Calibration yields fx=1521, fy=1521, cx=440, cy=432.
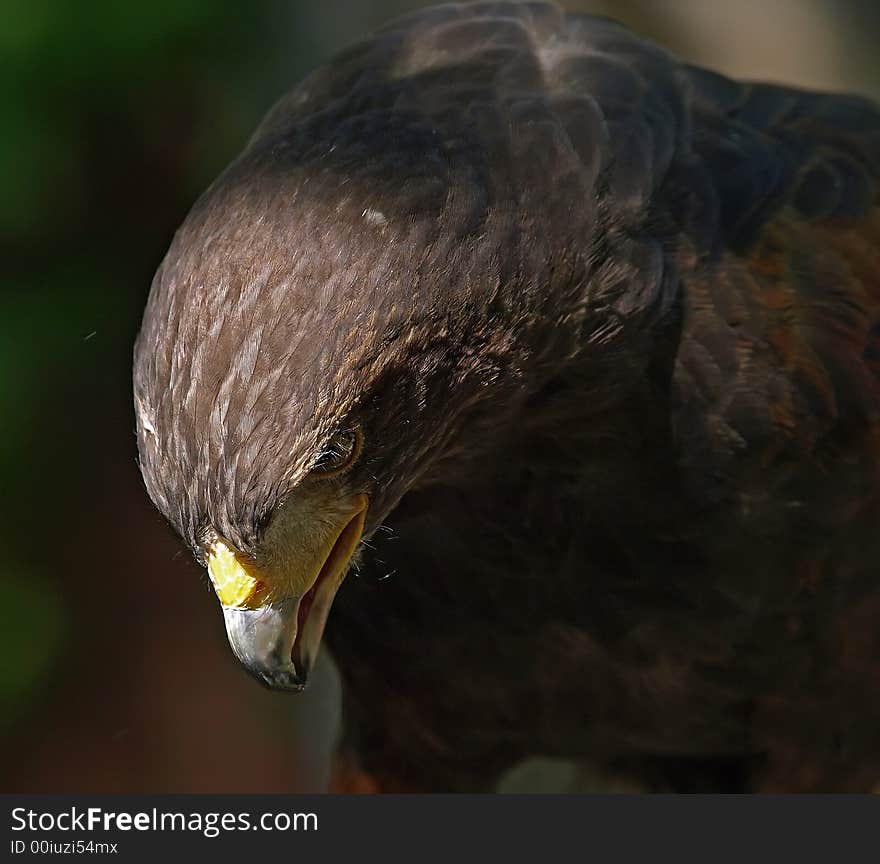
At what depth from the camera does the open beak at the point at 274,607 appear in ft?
6.10

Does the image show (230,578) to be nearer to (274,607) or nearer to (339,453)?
(274,607)

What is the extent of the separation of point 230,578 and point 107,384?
195 cm

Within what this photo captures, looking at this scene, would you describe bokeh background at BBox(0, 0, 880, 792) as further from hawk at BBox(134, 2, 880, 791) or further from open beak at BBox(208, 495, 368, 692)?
open beak at BBox(208, 495, 368, 692)

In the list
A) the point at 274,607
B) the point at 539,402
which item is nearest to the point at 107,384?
the point at 539,402

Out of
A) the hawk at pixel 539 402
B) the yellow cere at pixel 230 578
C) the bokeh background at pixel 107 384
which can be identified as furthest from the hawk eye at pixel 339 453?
the bokeh background at pixel 107 384

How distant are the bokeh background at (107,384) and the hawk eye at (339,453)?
1655 mm

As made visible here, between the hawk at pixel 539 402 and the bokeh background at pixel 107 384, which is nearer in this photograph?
the hawk at pixel 539 402

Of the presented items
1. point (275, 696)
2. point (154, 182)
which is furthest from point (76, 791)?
point (154, 182)

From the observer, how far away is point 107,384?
12.2ft

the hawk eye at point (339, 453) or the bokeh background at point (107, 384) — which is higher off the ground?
the hawk eye at point (339, 453)

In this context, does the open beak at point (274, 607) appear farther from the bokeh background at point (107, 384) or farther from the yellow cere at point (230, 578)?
the bokeh background at point (107, 384)

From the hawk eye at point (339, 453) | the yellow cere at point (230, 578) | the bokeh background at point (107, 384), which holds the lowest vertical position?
the bokeh background at point (107, 384)

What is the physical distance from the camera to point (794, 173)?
2453 mm

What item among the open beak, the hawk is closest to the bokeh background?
the hawk
